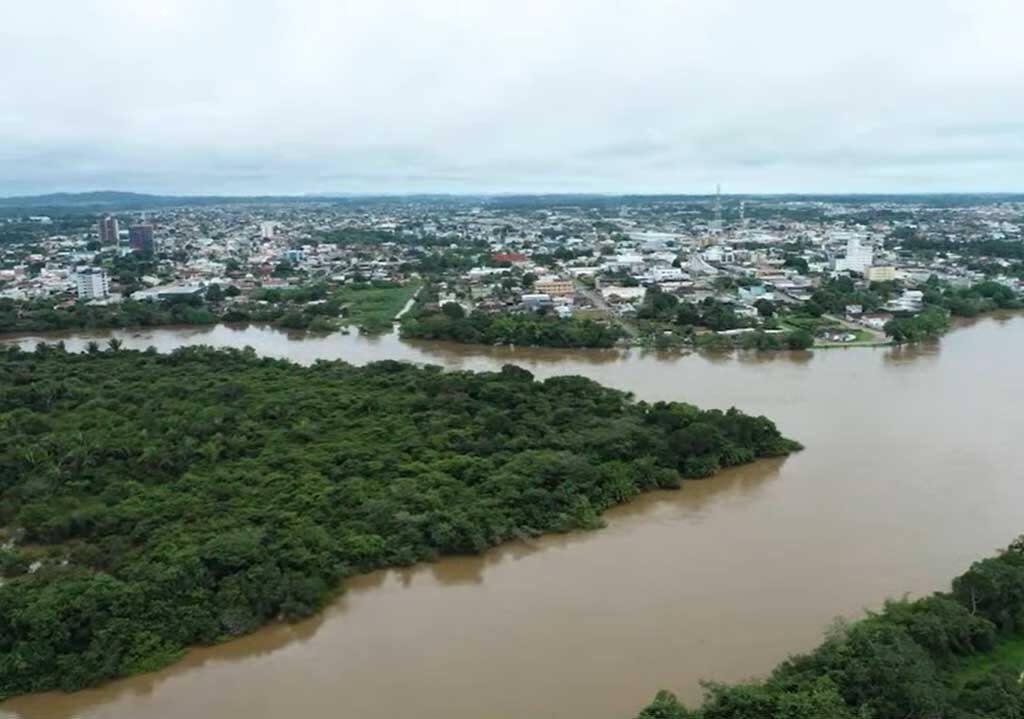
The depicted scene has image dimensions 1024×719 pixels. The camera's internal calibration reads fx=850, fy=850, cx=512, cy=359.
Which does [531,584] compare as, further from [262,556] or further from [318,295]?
[318,295]

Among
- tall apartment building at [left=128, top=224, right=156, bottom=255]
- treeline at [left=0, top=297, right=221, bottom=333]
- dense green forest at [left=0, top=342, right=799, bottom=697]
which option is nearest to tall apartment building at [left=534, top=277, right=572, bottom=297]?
treeline at [left=0, top=297, right=221, bottom=333]

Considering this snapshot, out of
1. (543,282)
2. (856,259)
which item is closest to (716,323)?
(543,282)

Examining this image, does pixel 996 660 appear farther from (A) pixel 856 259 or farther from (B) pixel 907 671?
(A) pixel 856 259

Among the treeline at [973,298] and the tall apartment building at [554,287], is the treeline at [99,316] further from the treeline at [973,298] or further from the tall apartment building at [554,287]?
the treeline at [973,298]

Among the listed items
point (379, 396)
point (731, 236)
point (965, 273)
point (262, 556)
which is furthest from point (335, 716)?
point (731, 236)

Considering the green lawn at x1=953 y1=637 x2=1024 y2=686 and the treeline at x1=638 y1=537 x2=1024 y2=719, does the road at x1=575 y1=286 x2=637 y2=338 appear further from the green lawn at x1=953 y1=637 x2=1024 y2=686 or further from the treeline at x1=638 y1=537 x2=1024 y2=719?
the green lawn at x1=953 y1=637 x2=1024 y2=686

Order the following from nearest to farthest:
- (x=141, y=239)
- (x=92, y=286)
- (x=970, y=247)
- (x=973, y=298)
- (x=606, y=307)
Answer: (x=973, y=298)
(x=606, y=307)
(x=92, y=286)
(x=970, y=247)
(x=141, y=239)
